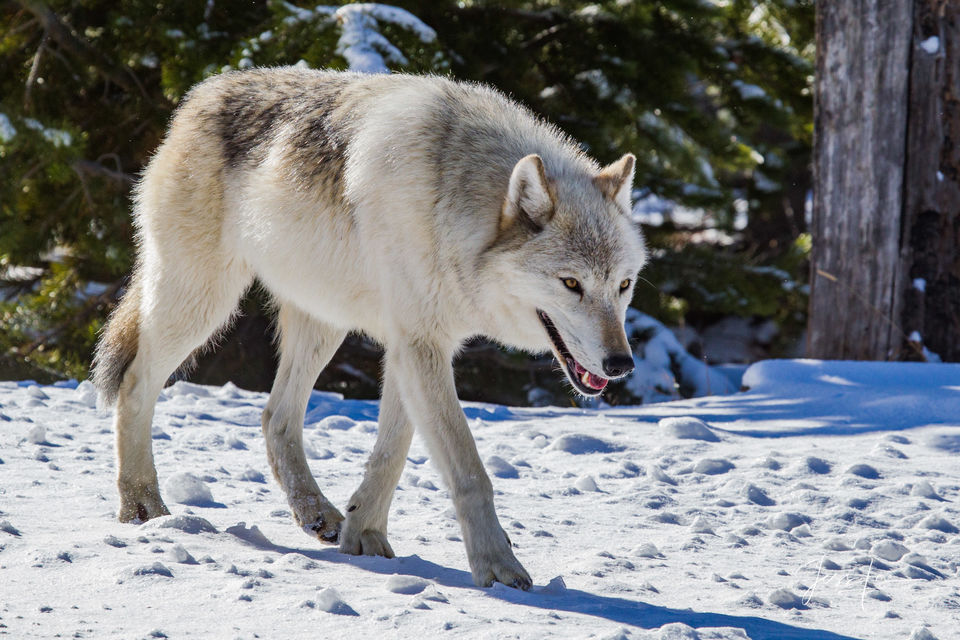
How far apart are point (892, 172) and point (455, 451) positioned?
3906 millimetres

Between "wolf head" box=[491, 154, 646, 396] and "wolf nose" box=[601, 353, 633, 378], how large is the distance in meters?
0.01

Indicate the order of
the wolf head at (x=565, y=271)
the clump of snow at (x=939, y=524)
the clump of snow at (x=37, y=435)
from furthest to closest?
the clump of snow at (x=37, y=435)
the clump of snow at (x=939, y=524)
the wolf head at (x=565, y=271)

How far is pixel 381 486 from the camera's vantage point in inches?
143

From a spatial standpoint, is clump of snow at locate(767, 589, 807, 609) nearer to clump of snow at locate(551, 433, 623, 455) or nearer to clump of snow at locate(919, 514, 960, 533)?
clump of snow at locate(919, 514, 960, 533)

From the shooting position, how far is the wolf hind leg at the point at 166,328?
4129 mm

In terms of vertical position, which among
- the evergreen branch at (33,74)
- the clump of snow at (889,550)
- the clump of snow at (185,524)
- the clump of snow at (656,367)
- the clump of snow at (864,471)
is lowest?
the clump of snow at (185,524)

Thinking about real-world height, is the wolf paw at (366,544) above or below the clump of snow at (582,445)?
below

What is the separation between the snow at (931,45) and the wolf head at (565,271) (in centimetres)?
332

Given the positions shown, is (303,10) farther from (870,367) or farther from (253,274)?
(870,367)

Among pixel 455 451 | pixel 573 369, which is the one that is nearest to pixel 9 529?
pixel 455 451

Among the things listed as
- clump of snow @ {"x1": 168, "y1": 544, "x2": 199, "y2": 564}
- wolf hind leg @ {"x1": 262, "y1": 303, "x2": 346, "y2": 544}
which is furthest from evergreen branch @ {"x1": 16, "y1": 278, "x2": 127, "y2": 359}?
clump of snow @ {"x1": 168, "y1": 544, "x2": 199, "y2": 564}

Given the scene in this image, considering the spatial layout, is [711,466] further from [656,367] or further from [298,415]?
[656,367]

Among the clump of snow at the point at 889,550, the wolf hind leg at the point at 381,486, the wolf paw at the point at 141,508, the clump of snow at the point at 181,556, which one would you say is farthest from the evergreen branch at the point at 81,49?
the clump of snow at the point at 889,550

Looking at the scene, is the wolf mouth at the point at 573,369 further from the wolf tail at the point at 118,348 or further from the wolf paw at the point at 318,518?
the wolf tail at the point at 118,348
